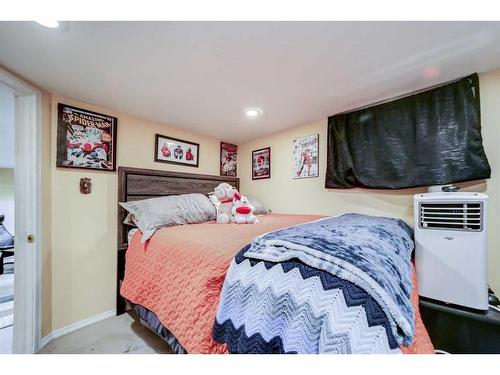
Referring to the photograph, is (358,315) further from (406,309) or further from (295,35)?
(295,35)

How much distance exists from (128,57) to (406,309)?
6.05 feet

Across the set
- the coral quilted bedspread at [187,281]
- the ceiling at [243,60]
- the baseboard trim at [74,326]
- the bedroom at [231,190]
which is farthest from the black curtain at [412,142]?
the baseboard trim at [74,326]

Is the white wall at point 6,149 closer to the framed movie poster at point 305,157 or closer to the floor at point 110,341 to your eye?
the floor at point 110,341

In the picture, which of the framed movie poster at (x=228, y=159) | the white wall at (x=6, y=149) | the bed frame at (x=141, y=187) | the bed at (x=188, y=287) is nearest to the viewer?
the bed at (x=188, y=287)

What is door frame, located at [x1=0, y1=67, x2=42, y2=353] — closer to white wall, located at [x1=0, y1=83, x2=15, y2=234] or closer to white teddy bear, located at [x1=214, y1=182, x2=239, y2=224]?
white wall, located at [x1=0, y1=83, x2=15, y2=234]

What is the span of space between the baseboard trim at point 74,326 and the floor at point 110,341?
3 centimetres

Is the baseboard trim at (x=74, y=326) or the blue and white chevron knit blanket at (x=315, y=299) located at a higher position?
the blue and white chevron knit blanket at (x=315, y=299)

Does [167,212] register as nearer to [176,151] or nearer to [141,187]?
[141,187]

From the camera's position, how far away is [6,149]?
3414mm

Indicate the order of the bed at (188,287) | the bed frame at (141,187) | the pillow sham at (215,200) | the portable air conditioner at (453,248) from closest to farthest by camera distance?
1. the bed at (188,287)
2. the portable air conditioner at (453,248)
3. the bed frame at (141,187)
4. the pillow sham at (215,200)

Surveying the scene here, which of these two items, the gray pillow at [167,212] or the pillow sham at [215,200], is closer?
the gray pillow at [167,212]

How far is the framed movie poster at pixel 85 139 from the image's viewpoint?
5.84ft

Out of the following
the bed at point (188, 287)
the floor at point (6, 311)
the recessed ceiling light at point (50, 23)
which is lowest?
the floor at point (6, 311)

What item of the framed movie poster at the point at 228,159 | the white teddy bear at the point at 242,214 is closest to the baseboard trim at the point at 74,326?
the white teddy bear at the point at 242,214
